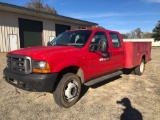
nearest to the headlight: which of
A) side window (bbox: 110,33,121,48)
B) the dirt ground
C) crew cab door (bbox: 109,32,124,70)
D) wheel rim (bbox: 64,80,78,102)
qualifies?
wheel rim (bbox: 64,80,78,102)

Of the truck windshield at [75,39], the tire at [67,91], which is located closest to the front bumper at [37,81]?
the tire at [67,91]

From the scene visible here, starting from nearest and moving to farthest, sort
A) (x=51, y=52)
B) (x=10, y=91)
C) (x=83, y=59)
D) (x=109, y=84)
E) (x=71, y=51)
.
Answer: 1. (x=51, y=52)
2. (x=71, y=51)
3. (x=83, y=59)
4. (x=10, y=91)
5. (x=109, y=84)

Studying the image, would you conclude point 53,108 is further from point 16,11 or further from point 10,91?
point 16,11

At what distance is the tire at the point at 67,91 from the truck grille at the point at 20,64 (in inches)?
33.2

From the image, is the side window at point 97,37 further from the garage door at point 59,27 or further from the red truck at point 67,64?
the garage door at point 59,27

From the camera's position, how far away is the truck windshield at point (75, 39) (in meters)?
5.45

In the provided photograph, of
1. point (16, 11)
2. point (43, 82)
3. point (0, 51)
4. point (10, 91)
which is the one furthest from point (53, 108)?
point (16, 11)

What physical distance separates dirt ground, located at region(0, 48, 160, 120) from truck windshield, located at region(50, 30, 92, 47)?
1606mm

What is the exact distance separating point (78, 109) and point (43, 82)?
1.22 metres

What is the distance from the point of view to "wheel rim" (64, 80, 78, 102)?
4.69 m

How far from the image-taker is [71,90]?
15.7ft

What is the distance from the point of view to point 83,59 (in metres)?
5.02

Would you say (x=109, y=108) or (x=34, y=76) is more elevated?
(x=34, y=76)

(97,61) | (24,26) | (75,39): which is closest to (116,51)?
(97,61)
